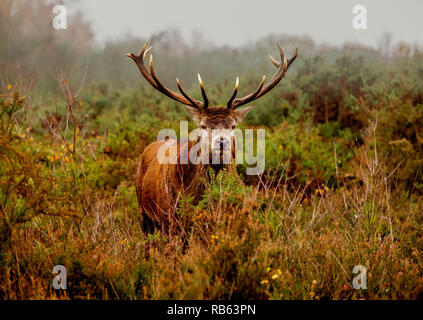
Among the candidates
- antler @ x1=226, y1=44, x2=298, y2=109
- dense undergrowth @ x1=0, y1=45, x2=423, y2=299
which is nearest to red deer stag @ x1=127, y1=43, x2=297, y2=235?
antler @ x1=226, y1=44, x2=298, y2=109

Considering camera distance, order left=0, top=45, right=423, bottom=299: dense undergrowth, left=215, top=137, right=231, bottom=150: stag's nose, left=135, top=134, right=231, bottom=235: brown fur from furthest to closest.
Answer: left=135, top=134, right=231, bottom=235: brown fur < left=215, top=137, right=231, bottom=150: stag's nose < left=0, top=45, right=423, bottom=299: dense undergrowth

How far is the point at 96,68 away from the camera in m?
18.5

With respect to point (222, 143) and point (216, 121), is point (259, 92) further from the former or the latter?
point (222, 143)

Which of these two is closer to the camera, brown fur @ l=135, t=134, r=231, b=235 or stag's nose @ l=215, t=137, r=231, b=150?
stag's nose @ l=215, t=137, r=231, b=150

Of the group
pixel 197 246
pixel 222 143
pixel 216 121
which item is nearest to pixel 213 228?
pixel 197 246

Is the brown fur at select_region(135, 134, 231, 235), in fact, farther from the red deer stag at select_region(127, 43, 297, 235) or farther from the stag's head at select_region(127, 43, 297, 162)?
the stag's head at select_region(127, 43, 297, 162)

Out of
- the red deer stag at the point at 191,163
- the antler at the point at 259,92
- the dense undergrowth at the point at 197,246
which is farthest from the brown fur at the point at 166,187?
the antler at the point at 259,92

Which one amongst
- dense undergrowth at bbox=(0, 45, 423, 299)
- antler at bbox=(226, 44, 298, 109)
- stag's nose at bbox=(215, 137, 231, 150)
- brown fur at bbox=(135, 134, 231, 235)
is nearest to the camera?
dense undergrowth at bbox=(0, 45, 423, 299)

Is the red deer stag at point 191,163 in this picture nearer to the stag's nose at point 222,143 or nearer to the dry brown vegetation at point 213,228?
the stag's nose at point 222,143

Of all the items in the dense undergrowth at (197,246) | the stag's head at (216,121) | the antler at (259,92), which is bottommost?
the dense undergrowth at (197,246)

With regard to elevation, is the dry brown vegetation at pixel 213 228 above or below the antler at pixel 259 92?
below
